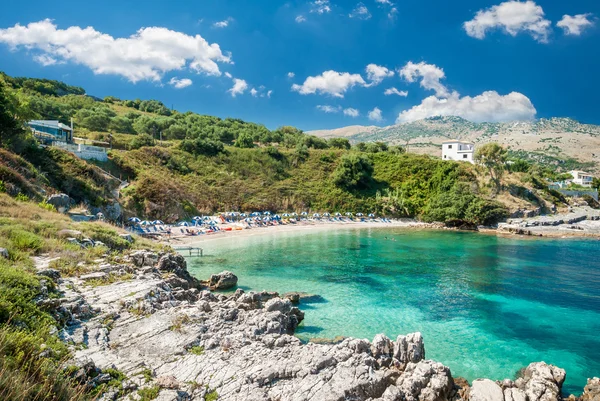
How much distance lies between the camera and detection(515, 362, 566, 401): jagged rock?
10312 millimetres

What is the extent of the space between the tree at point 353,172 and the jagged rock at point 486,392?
58020 millimetres

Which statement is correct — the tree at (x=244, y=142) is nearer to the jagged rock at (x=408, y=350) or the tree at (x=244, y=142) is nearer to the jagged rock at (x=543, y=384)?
the jagged rock at (x=408, y=350)

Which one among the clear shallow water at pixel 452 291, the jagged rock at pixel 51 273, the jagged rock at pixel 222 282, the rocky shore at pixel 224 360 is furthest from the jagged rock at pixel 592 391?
the jagged rock at pixel 51 273

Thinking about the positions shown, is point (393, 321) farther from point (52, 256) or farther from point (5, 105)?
point (5, 105)

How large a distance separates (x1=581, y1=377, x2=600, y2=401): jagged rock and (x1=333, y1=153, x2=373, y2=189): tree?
57.1m

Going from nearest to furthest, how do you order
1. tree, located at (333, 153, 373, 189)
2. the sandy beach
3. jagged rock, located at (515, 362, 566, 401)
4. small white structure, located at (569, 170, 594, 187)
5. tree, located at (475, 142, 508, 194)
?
jagged rock, located at (515, 362, 566, 401) < the sandy beach < tree, located at (475, 142, 508, 194) < tree, located at (333, 153, 373, 189) < small white structure, located at (569, 170, 594, 187)

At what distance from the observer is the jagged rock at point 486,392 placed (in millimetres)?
10090

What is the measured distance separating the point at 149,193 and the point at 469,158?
70011 mm

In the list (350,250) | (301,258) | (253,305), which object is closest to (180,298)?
(253,305)

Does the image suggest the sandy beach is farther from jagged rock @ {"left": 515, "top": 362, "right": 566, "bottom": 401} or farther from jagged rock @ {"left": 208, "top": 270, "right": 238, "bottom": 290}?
jagged rock @ {"left": 515, "top": 362, "right": 566, "bottom": 401}

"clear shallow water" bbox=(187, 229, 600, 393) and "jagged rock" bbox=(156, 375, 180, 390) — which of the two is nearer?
"jagged rock" bbox=(156, 375, 180, 390)

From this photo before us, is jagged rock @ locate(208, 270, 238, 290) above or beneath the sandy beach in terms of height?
beneath

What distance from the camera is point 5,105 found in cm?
3294

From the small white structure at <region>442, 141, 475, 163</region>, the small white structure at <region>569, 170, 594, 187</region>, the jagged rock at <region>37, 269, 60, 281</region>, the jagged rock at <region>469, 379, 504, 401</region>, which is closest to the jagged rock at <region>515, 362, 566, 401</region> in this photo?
the jagged rock at <region>469, 379, 504, 401</region>
